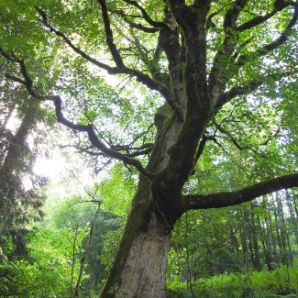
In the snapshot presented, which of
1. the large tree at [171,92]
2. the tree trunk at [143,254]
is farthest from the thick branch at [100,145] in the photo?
the tree trunk at [143,254]

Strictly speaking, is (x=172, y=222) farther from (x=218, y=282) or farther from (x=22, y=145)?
(x=22, y=145)

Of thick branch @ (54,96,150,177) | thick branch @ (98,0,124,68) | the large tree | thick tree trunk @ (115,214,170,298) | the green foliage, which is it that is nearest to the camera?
the large tree

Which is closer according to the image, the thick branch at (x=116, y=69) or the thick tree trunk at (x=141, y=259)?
the thick tree trunk at (x=141, y=259)

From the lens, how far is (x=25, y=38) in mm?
6148

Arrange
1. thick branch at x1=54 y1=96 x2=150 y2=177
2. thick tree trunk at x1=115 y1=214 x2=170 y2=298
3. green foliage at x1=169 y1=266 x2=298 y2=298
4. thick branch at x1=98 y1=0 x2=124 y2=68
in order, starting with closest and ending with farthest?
thick tree trunk at x1=115 y1=214 x2=170 y2=298 → thick branch at x1=54 y1=96 x2=150 y2=177 → thick branch at x1=98 y1=0 x2=124 y2=68 → green foliage at x1=169 y1=266 x2=298 y2=298

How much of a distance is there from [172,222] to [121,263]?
1.16m

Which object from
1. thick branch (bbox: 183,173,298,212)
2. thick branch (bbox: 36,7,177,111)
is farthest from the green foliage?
thick branch (bbox: 36,7,177,111)

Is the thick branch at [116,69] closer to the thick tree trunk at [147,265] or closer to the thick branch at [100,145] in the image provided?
the thick branch at [100,145]

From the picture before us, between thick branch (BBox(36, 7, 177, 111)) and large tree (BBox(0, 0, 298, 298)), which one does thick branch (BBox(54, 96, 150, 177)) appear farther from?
thick branch (BBox(36, 7, 177, 111))

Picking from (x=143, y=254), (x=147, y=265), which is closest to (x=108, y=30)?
(x=143, y=254)

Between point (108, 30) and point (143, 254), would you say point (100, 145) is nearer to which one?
point (143, 254)

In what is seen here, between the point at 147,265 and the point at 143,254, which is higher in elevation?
the point at 143,254

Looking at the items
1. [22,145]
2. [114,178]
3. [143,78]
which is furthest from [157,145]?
[22,145]

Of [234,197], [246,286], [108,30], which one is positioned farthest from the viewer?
[246,286]
